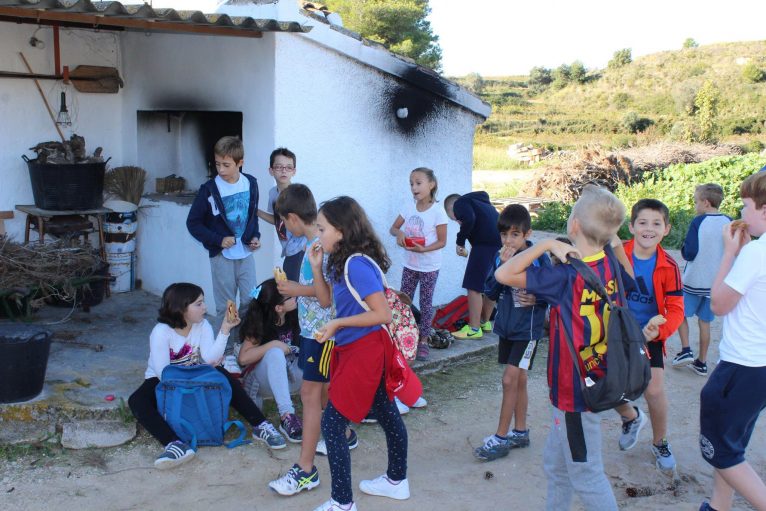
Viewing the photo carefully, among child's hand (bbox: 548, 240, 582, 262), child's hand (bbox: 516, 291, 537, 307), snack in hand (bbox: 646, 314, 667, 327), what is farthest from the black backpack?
child's hand (bbox: 516, 291, 537, 307)

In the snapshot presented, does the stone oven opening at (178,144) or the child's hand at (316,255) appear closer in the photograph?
the child's hand at (316,255)

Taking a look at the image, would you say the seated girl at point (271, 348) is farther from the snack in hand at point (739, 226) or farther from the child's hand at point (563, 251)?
the snack in hand at point (739, 226)

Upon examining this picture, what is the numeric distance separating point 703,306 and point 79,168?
18.7ft

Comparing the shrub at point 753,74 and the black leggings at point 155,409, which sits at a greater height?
the shrub at point 753,74

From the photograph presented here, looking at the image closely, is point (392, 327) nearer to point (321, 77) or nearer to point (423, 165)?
point (321, 77)

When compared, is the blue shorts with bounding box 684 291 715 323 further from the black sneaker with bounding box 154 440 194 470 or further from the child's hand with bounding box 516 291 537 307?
the black sneaker with bounding box 154 440 194 470

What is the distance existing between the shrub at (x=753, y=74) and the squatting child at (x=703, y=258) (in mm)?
54209

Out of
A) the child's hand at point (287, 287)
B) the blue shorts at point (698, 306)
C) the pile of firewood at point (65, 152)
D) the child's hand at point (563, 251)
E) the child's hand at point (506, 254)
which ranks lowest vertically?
the blue shorts at point (698, 306)

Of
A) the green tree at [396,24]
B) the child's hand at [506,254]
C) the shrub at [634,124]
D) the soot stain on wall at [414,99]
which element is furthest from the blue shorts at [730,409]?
the shrub at [634,124]

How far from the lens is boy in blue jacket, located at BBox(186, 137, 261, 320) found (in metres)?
5.09

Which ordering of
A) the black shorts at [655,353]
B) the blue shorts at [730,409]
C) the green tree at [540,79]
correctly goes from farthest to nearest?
the green tree at [540,79]
the black shorts at [655,353]
the blue shorts at [730,409]

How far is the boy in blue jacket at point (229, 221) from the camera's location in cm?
509

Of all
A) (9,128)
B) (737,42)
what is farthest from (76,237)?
(737,42)

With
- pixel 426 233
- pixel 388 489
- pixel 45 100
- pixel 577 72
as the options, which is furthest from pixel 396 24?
pixel 577 72
